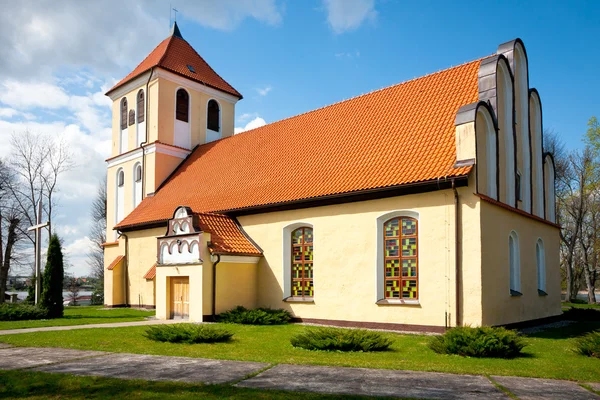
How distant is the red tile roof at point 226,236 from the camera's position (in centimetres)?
1825

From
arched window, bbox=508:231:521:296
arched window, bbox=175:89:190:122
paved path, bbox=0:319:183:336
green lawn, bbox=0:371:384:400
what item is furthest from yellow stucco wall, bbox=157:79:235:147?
green lawn, bbox=0:371:384:400

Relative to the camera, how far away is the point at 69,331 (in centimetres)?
1465

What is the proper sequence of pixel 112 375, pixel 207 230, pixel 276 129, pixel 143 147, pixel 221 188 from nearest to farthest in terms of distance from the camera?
pixel 112 375
pixel 207 230
pixel 221 188
pixel 276 129
pixel 143 147

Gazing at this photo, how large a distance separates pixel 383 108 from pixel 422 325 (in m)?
8.42

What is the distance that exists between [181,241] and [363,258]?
673cm

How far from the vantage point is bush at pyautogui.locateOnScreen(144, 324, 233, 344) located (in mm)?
12367

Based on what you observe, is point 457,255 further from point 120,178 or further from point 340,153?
point 120,178

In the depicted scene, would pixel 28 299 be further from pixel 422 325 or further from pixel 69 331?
pixel 422 325

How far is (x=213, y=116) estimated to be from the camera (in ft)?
98.9

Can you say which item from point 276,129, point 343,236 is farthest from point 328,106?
point 343,236

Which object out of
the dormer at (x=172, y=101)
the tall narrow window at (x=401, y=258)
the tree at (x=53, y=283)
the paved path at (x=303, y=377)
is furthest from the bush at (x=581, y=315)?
the dormer at (x=172, y=101)

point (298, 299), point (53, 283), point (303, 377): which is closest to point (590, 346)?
point (303, 377)

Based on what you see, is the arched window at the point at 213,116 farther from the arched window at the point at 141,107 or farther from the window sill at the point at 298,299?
the window sill at the point at 298,299

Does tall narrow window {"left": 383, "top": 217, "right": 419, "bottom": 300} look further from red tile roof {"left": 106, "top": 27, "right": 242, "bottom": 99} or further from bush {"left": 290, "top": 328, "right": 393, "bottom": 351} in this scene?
red tile roof {"left": 106, "top": 27, "right": 242, "bottom": 99}
